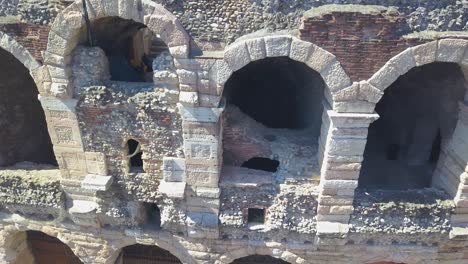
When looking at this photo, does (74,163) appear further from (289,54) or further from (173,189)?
(289,54)

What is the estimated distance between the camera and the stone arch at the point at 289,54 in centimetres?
611

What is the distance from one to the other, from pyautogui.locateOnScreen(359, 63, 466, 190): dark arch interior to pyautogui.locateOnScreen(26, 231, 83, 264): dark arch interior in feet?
23.3

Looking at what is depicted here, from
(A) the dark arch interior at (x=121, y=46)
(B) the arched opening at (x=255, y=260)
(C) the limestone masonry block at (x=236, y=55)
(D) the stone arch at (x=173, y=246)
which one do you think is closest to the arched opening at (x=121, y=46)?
(A) the dark arch interior at (x=121, y=46)

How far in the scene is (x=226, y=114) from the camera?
7.43 metres

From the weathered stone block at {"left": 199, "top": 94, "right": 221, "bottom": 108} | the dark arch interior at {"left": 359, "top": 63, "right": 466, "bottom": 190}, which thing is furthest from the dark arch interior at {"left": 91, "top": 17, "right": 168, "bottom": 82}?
the dark arch interior at {"left": 359, "top": 63, "right": 466, "bottom": 190}

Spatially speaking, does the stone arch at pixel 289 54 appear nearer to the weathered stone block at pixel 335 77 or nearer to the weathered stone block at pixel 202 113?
the weathered stone block at pixel 335 77

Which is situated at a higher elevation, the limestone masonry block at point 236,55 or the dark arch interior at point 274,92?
the limestone masonry block at point 236,55

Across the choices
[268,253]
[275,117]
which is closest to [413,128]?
[275,117]

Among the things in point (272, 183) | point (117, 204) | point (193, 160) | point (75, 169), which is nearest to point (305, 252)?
point (272, 183)

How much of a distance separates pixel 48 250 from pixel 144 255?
7.96 feet

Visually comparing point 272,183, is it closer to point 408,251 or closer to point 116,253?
point 408,251

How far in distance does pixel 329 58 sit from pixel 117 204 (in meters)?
4.79

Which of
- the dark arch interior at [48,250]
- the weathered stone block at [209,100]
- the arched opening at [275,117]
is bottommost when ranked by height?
the dark arch interior at [48,250]

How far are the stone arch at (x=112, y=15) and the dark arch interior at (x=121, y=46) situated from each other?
0.50 meters
